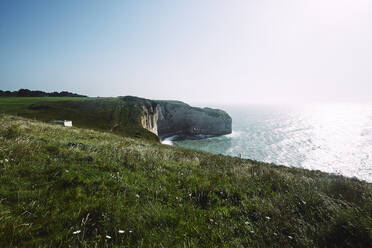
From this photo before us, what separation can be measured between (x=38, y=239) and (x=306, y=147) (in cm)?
8535

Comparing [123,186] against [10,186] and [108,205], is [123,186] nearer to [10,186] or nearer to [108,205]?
[108,205]

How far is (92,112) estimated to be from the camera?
5947 centimetres

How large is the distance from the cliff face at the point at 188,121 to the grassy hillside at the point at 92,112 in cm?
2781

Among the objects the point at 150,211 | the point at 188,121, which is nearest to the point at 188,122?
the point at 188,121

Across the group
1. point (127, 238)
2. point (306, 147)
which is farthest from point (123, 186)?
point (306, 147)

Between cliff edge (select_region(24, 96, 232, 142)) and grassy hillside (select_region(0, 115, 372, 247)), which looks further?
cliff edge (select_region(24, 96, 232, 142))

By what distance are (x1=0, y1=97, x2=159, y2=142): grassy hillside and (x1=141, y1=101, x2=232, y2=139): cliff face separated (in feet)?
91.2

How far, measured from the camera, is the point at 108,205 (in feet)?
11.3

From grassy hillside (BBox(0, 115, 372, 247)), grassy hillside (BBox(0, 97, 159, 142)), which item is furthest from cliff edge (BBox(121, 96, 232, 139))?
grassy hillside (BBox(0, 115, 372, 247))

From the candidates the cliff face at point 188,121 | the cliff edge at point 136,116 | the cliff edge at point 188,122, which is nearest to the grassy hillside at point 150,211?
the cliff edge at point 136,116

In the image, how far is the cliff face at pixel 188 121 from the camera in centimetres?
9769

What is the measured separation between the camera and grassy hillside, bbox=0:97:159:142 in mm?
48812

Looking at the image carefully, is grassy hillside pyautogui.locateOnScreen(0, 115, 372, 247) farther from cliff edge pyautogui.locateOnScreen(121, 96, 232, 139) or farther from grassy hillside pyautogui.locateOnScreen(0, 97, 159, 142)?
cliff edge pyautogui.locateOnScreen(121, 96, 232, 139)

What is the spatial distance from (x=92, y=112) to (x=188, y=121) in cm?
5552
